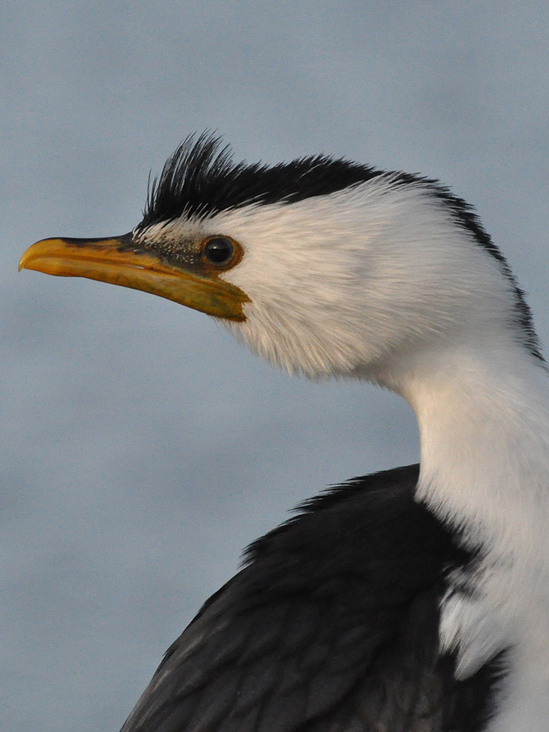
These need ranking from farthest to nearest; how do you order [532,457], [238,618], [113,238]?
[113,238] → [238,618] → [532,457]

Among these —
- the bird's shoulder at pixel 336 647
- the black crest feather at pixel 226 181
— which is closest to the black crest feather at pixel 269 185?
the black crest feather at pixel 226 181

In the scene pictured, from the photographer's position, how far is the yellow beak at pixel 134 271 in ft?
4.85

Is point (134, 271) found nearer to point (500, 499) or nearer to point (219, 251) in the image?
point (219, 251)

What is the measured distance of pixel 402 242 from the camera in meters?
1.36

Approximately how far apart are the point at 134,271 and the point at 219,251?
14 centimetres

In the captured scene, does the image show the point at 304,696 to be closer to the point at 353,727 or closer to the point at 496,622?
the point at 353,727

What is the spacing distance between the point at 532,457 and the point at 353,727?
1.31 ft

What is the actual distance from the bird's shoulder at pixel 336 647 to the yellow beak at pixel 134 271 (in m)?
0.35

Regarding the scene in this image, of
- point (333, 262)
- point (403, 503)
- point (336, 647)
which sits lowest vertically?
point (336, 647)

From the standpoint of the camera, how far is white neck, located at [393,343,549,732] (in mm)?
1350

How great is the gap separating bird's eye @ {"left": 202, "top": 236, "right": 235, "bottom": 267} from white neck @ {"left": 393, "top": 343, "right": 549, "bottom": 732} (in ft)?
0.94

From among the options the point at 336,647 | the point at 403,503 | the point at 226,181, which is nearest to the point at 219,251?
the point at 226,181

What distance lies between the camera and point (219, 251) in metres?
1.46

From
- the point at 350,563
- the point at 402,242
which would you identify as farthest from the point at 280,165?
the point at 350,563
